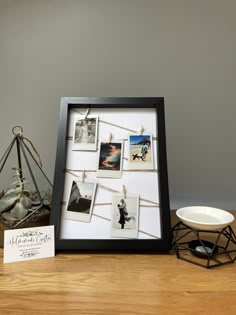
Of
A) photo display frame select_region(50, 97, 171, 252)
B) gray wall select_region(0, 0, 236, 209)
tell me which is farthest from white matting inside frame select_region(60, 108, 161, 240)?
gray wall select_region(0, 0, 236, 209)

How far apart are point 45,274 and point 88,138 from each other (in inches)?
14.4

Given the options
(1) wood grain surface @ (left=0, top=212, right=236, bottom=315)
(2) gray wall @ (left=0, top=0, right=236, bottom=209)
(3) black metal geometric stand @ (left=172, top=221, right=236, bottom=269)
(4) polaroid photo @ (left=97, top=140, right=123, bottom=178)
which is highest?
(2) gray wall @ (left=0, top=0, right=236, bottom=209)

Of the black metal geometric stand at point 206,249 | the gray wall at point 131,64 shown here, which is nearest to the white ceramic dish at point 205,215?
the black metal geometric stand at point 206,249

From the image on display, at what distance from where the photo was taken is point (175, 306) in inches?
20.1

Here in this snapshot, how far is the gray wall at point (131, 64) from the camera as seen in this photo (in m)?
0.93

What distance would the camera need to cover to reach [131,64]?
3.14 feet

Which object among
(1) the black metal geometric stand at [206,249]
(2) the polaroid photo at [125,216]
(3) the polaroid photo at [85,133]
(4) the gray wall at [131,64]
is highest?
(4) the gray wall at [131,64]

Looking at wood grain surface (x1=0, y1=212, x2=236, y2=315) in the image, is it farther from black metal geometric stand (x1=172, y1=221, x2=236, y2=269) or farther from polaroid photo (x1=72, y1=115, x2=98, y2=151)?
polaroid photo (x1=72, y1=115, x2=98, y2=151)

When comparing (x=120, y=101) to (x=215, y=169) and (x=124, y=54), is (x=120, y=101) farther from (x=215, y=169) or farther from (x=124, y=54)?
(x=215, y=169)

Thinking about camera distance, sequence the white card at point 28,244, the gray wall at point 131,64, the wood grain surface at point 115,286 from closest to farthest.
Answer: the wood grain surface at point 115,286 < the white card at point 28,244 < the gray wall at point 131,64

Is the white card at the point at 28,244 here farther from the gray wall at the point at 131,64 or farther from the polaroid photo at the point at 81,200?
the gray wall at the point at 131,64

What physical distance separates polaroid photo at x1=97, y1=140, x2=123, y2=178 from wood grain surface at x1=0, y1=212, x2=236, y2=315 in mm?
217

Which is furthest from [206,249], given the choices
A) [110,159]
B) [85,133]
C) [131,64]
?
[131,64]

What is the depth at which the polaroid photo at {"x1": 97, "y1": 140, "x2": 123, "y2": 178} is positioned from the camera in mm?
739
